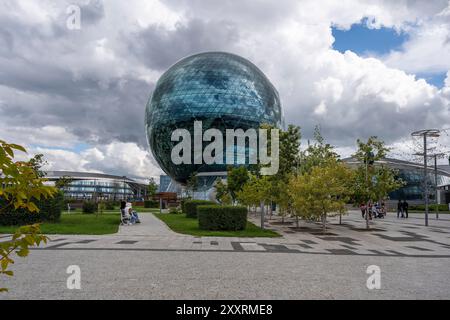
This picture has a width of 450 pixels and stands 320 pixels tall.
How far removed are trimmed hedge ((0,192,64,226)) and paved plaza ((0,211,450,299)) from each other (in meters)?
8.39

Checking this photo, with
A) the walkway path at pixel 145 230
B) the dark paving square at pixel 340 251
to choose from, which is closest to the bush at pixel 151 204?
the walkway path at pixel 145 230

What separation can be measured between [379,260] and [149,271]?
23.3 ft

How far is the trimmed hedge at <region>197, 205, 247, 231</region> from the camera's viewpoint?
20.2 meters

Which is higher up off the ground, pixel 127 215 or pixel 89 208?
pixel 127 215

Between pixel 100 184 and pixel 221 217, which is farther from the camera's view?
pixel 100 184

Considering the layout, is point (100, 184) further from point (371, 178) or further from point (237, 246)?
point (237, 246)

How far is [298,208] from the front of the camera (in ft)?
73.5

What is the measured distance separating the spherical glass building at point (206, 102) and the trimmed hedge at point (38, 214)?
47.7 m

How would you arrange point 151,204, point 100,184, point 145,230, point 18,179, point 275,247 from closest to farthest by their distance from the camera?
point 18,179 → point 275,247 → point 145,230 → point 151,204 → point 100,184

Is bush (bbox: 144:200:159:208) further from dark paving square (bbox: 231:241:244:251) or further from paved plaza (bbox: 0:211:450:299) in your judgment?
dark paving square (bbox: 231:241:244:251)

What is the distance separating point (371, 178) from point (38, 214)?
842 inches

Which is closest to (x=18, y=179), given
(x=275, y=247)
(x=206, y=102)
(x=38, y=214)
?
(x=275, y=247)

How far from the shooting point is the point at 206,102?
2758 inches

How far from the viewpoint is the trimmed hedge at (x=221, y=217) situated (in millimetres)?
20219
